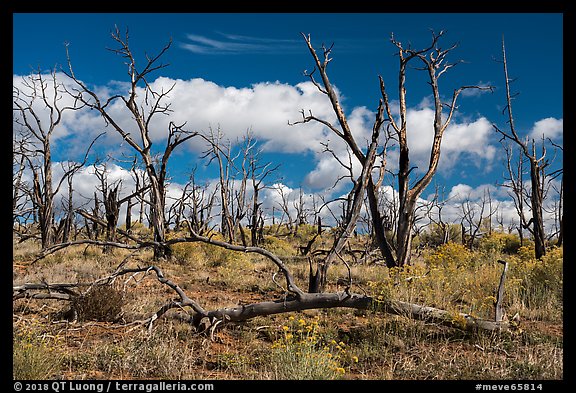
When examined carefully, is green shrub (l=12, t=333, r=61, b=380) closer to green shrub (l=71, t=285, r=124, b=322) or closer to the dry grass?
the dry grass

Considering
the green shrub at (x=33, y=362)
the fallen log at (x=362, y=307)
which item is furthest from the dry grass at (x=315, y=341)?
the fallen log at (x=362, y=307)

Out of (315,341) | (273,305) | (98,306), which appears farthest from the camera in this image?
(98,306)

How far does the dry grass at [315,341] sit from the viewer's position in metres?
5.24

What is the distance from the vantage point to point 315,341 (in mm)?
5523

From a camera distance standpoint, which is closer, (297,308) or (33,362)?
(33,362)

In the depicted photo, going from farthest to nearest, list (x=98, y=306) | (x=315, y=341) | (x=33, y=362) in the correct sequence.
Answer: (x=98, y=306), (x=315, y=341), (x=33, y=362)

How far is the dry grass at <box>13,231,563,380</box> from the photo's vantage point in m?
5.24

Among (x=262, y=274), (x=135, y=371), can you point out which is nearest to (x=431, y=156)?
(x=262, y=274)

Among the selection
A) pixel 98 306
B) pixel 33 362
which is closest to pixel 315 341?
pixel 33 362

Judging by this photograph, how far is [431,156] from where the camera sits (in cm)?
1192

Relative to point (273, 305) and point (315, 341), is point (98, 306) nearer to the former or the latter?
point (273, 305)
